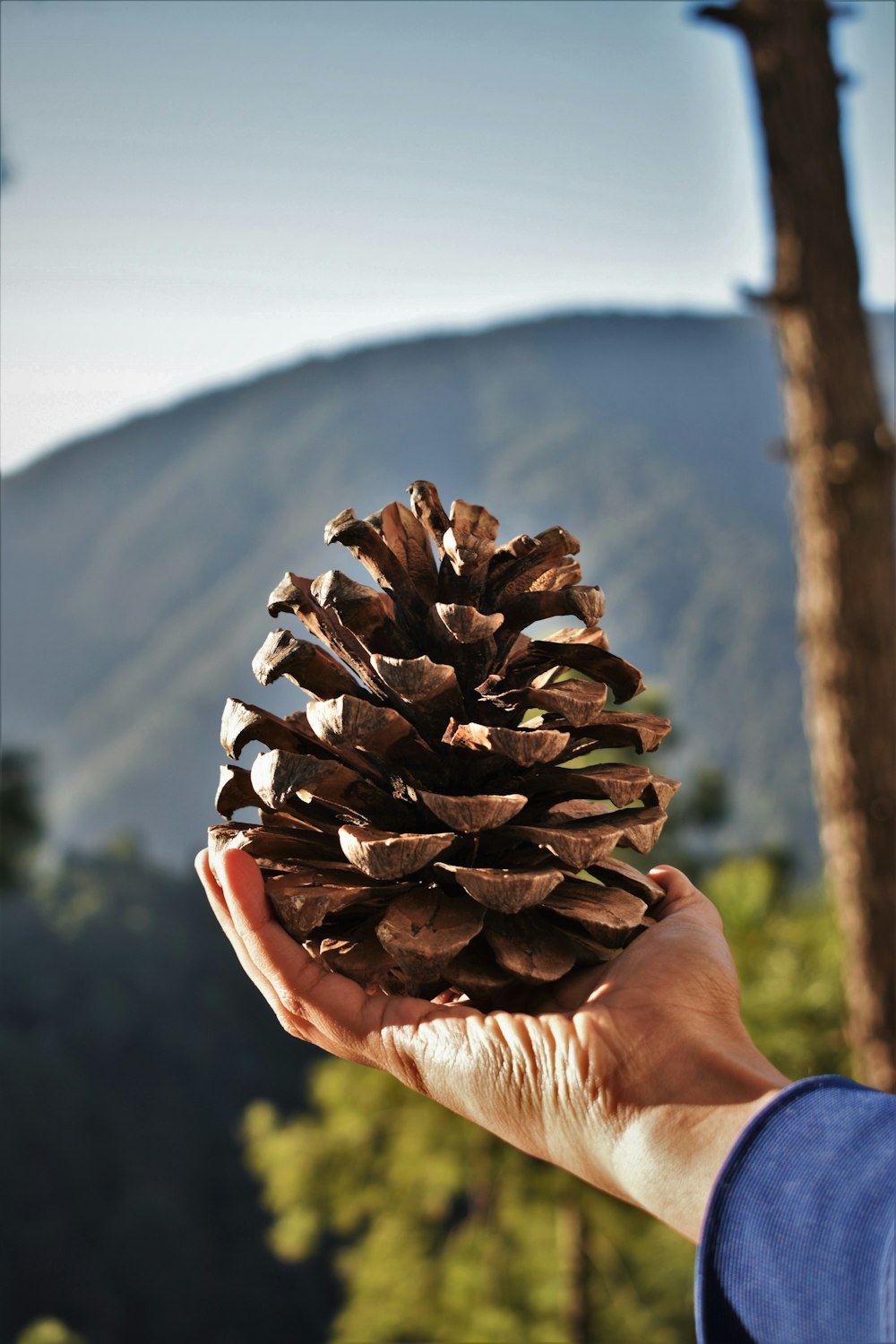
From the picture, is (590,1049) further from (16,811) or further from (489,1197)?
(16,811)

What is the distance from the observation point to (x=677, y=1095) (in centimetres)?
47

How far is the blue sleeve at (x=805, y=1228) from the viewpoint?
Result: 390 millimetres

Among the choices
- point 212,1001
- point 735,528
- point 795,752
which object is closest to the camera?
point 212,1001

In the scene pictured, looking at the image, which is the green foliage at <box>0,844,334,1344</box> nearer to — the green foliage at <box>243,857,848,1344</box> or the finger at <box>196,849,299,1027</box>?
the green foliage at <box>243,857,848,1344</box>

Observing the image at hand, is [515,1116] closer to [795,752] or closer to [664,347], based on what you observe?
[795,752]

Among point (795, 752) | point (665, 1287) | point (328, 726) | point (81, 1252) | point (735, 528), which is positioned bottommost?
Result: point (81, 1252)

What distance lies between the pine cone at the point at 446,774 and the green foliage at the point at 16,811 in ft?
12.8

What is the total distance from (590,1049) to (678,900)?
0.14 meters

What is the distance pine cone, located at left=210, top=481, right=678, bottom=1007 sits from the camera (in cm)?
50

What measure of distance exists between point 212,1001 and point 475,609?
814 cm

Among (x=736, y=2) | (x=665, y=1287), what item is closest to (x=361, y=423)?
(x=665, y=1287)

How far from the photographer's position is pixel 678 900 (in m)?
0.60

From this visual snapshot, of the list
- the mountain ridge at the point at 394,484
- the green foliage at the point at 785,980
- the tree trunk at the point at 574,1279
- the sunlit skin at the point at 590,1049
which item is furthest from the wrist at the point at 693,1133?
the mountain ridge at the point at 394,484

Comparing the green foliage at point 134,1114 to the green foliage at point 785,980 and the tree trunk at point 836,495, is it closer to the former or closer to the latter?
the green foliage at point 785,980
